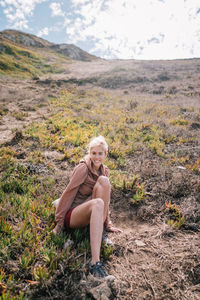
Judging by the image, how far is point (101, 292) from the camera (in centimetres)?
189

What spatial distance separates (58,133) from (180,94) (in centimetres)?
1276

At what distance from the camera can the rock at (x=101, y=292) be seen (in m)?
1.84

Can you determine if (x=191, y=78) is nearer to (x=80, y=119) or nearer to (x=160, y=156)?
(x=80, y=119)

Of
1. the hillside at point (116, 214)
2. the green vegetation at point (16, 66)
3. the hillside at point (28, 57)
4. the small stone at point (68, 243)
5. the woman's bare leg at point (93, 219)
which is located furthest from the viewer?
the hillside at point (28, 57)

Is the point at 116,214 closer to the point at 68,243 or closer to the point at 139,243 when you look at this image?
the point at 139,243

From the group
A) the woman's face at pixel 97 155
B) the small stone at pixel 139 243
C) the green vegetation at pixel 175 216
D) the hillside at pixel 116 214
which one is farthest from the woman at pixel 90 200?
the green vegetation at pixel 175 216

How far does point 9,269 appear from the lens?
2.06m

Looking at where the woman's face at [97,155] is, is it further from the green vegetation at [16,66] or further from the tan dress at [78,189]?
the green vegetation at [16,66]

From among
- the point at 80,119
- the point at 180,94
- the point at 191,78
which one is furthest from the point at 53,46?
the point at 80,119

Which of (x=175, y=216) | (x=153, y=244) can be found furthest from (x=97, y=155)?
(x=175, y=216)

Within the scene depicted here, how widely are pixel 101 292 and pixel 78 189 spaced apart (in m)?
1.32

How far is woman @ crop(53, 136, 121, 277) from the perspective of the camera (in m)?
2.34

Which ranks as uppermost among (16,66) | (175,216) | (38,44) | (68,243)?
(38,44)

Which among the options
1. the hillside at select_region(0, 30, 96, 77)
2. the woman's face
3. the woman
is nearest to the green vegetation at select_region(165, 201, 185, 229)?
the woman
